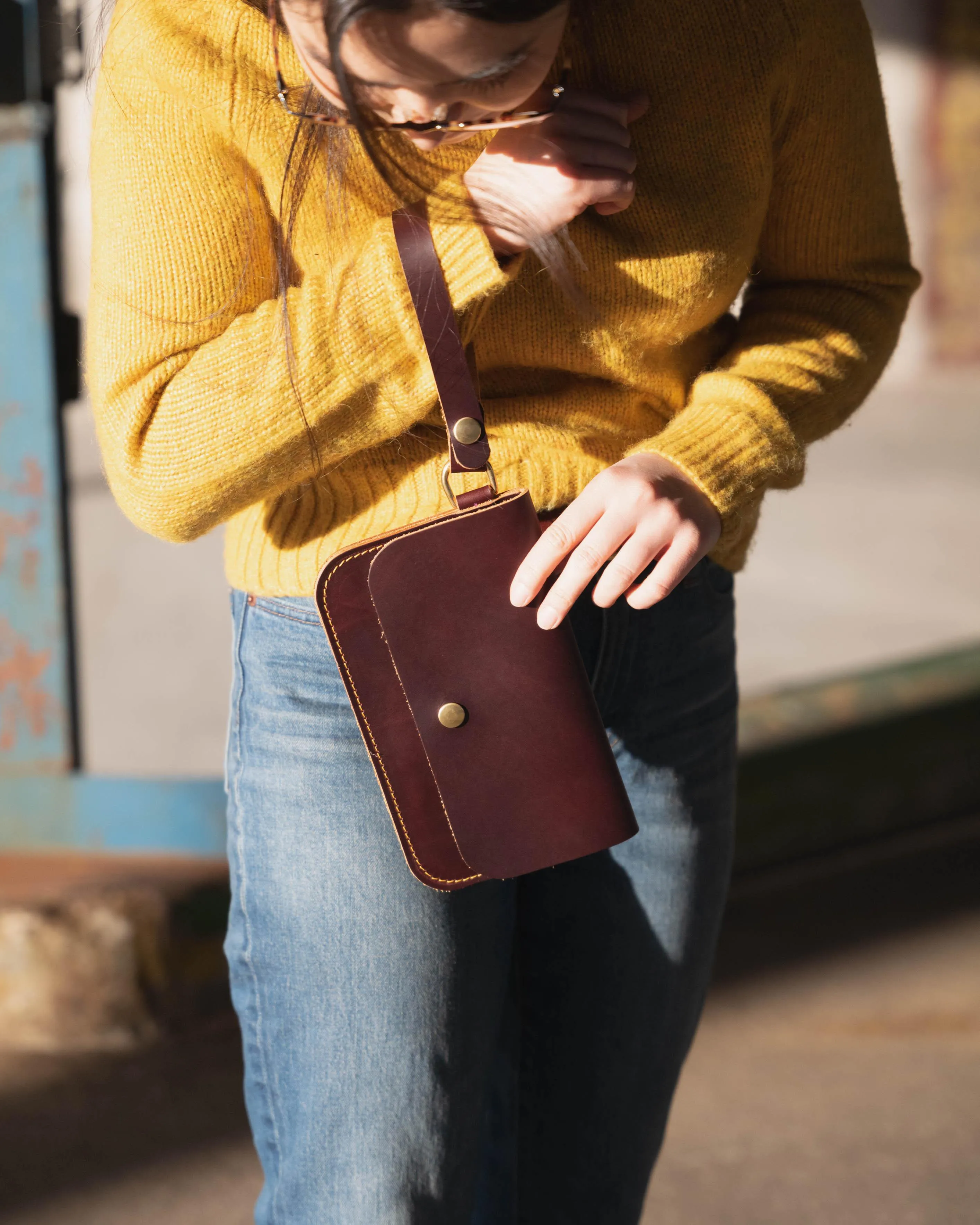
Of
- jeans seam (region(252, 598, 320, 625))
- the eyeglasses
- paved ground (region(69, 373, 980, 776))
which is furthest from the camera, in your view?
paved ground (region(69, 373, 980, 776))

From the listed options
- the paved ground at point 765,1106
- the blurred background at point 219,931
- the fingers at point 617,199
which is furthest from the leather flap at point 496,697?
the paved ground at point 765,1106

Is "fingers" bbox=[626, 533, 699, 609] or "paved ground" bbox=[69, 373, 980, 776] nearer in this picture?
"fingers" bbox=[626, 533, 699, 609]

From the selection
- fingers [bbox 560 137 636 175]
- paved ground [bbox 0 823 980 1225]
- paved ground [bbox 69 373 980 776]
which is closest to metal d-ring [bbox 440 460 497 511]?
fingers [bbox 560 137 636 175]

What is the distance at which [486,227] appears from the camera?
928 millimetres

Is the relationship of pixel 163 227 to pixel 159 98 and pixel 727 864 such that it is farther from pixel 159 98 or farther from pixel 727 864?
pixel 727 864

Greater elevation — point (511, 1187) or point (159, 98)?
point (159, 98)

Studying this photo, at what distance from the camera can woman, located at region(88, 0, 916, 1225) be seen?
931 mm

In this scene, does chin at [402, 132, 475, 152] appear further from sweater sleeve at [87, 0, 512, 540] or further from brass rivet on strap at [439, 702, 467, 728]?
brass rivet on strap at [439, 702, 467, 728]

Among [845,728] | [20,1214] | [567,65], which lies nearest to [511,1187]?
[20,1214]

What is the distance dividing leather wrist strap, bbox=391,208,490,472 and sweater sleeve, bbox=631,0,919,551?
15 centimetres

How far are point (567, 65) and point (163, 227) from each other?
34 cm

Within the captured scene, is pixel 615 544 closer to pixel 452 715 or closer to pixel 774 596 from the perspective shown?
pixel 452 715

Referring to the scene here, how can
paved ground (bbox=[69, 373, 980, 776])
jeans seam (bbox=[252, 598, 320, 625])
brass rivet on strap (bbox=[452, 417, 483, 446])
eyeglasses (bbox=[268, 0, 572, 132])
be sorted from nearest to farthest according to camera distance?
eyeglasses (bbox=[268, 0, 572, 132]) < brass rivet on strap (bbox=[452, 417, 483, 446]) < jeans seam (bbox=[252, 598, 320, 625]) < paved ground (bbox=[69, 373, 980, 776])

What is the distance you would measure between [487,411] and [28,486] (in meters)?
1.36
